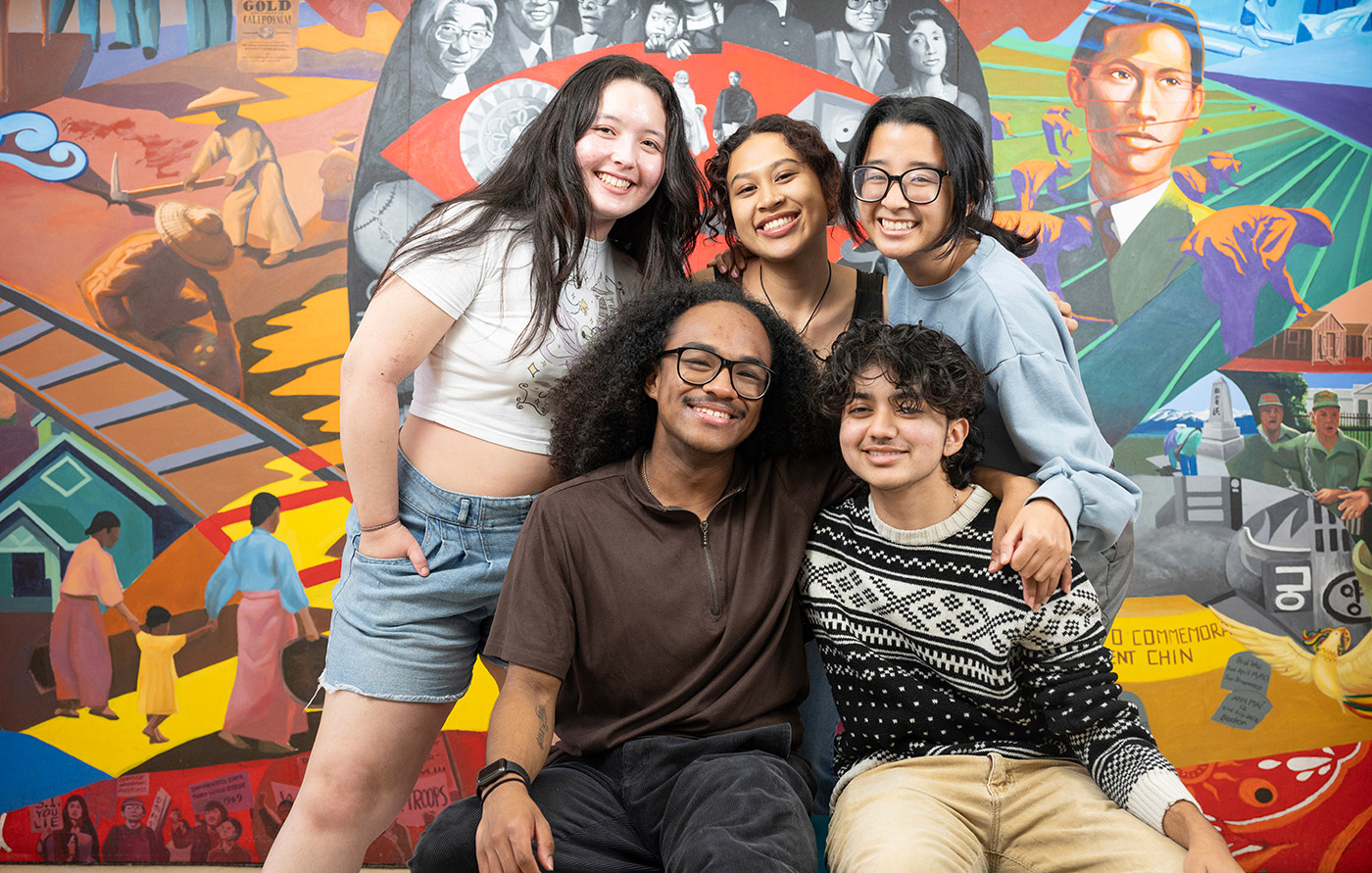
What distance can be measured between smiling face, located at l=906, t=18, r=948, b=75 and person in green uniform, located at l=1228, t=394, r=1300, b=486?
72.7 inches

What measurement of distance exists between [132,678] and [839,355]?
10.4ft

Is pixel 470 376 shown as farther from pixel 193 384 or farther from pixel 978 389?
pixel 193 384

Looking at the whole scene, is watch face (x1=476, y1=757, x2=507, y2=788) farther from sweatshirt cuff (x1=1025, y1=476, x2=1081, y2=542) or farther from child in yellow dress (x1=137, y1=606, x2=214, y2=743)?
child in yellow dress (x1=137, y1=606, x2=214, y2=743)

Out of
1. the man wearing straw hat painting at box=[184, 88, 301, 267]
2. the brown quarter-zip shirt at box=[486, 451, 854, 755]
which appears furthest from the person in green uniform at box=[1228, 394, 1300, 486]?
the man wearing straw hat painting at box=[184, 88, 301, 267]

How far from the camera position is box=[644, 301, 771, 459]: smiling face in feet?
5.52

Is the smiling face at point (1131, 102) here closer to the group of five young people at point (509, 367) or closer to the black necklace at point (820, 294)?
the black necklace at point (820, 294)

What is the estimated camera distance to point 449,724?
343 cm

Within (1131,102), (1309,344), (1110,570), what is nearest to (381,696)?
(1110,570)

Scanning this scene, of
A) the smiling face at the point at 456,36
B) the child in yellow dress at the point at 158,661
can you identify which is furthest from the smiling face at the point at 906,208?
the child in yellow dress at the point at 158,661

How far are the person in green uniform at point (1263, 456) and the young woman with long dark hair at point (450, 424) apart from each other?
2.73 metres

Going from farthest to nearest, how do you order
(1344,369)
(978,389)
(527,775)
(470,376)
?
(1344,369)
(470,376)
(978,389)
(527,775)

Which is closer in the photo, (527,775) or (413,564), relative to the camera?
(527,775)

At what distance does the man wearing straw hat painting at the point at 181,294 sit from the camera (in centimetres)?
344

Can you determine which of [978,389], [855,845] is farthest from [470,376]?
[855,845]
